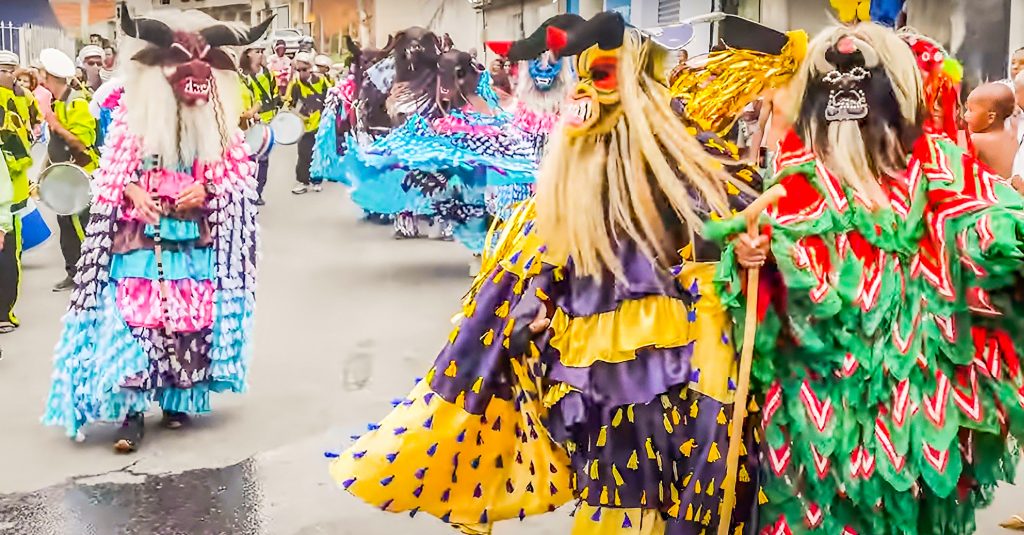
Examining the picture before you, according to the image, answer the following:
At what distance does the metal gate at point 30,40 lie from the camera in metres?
17.4

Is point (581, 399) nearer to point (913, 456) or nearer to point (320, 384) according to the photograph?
point (913, 456)

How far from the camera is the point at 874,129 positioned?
3236 mm

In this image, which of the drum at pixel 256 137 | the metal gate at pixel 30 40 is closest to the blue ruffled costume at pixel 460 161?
the drum at pixel 256 137

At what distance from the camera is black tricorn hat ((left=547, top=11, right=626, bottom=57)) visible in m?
3.21

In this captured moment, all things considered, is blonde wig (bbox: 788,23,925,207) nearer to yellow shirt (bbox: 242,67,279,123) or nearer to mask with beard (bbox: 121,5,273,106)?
mask with beard (bbox: 121,5,273,106)

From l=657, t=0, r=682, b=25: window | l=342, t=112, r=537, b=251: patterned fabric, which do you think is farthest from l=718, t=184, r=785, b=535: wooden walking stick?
l=657, t=0, r=682, b=25: window

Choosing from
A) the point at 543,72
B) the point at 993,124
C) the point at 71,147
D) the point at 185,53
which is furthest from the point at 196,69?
the point at 543,72

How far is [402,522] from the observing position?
4.49m

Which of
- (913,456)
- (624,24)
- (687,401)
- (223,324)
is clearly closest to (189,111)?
(223,324)

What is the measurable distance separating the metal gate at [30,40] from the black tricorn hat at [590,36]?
50.9 feet

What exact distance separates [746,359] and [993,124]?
10.9ft

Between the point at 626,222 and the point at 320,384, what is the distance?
12.4 feet

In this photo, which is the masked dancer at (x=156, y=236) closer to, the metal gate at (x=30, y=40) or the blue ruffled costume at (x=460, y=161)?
the blue ruffled costume at (x=460, y=161)

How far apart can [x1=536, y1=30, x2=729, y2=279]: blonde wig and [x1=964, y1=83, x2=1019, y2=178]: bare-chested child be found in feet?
9.67
